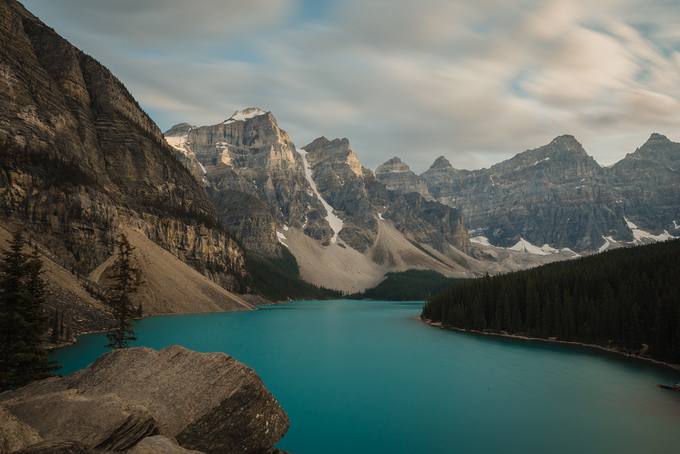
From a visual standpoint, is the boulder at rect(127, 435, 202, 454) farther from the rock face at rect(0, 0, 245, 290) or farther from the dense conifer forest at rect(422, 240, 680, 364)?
the rock face at rect(0, 0, 245, 290)

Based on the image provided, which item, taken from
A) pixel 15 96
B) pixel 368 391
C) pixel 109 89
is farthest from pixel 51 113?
pixel 368 391

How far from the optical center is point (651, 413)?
122ft

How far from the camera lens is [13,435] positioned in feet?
36.3

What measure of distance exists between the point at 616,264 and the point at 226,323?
3027 inches

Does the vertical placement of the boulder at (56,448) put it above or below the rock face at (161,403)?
above

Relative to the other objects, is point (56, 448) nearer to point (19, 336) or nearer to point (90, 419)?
point (90, 419)

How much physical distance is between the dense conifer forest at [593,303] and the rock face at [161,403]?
62528 mm

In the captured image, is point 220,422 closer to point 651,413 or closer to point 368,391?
point 368,391

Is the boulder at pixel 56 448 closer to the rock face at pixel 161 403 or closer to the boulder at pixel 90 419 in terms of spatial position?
the boulder at pixel 90 419

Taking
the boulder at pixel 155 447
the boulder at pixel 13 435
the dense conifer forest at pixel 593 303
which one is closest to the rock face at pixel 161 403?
the boulder at pixel 155 447

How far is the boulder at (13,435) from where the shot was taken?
1073 centimetres

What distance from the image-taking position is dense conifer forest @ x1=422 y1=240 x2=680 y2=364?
218 feet

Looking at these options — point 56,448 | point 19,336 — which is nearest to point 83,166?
point 19,336

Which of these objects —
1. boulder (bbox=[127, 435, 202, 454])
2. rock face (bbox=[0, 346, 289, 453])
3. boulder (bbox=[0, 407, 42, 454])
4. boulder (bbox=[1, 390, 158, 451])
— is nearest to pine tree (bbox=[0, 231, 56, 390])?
rock face (bbox=[0, 346, 289, 453])
